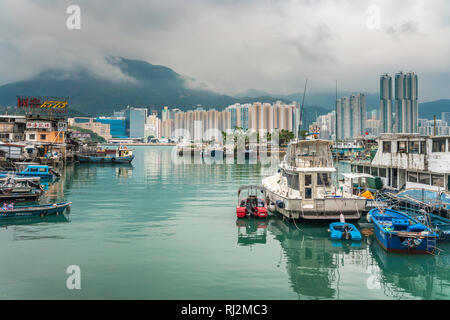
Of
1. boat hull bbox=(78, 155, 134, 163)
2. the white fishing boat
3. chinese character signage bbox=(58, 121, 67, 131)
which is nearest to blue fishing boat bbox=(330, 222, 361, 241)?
the white fishing boat

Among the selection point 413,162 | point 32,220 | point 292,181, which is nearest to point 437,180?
point 413,162

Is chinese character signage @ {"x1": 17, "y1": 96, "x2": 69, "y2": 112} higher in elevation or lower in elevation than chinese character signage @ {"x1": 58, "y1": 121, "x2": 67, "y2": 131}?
higher

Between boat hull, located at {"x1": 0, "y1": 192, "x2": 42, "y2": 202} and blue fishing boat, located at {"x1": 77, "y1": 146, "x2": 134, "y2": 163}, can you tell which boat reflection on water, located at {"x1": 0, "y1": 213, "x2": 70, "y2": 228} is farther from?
blue fishing boat, located at {"x1": 77, "y1": 146, "x2": 134, "y2": 163}

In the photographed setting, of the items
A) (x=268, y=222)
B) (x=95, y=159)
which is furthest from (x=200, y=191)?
(x=95, y=159)

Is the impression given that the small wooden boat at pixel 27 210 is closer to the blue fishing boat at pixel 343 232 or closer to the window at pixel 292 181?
the window at pixel 292 181

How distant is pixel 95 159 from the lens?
69.5 meters

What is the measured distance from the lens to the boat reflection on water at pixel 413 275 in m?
11.7

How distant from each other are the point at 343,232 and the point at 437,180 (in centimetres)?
789

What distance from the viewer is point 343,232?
17203 mm

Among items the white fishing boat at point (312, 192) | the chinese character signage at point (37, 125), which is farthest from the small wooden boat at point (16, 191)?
the chinese character signage at point (37, 125)

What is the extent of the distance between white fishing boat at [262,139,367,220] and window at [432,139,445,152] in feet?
18.7

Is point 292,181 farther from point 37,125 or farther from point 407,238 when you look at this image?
point 37,125

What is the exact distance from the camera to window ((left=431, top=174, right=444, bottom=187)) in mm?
20188
